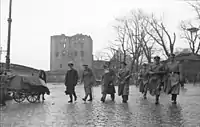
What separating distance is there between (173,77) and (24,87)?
240 inches

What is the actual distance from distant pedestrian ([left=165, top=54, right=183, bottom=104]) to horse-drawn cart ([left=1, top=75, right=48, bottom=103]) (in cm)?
553

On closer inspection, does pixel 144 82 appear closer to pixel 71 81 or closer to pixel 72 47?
pixel 71 81

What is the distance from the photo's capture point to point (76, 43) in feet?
357

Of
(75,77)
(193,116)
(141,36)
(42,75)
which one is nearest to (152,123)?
(193,116)

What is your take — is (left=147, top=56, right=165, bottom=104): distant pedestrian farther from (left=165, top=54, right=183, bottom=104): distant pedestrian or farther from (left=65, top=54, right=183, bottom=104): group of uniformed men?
(left=165, top=54, right=183, bottom=104): distant pedestrian

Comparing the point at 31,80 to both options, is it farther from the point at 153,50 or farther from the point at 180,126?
the point at 153,50

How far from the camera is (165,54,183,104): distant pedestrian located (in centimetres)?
1159

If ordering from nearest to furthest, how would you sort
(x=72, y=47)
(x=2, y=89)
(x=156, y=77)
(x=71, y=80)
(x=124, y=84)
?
(x=156, y=77) → (x=2, y=89) → (x=124, y=84) → (x=71, y=80) → (x=72, y=47)

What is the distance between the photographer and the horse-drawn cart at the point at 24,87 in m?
13.3

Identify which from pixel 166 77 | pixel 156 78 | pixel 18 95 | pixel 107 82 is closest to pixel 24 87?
pixel 18 95

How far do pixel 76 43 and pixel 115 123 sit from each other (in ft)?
336

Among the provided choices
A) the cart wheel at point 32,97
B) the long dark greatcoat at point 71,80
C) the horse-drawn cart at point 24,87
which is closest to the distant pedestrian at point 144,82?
the long dark greatcoat at point 71,80

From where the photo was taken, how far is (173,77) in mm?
11719

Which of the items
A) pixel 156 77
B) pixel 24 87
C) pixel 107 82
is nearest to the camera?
pixel 156 77
